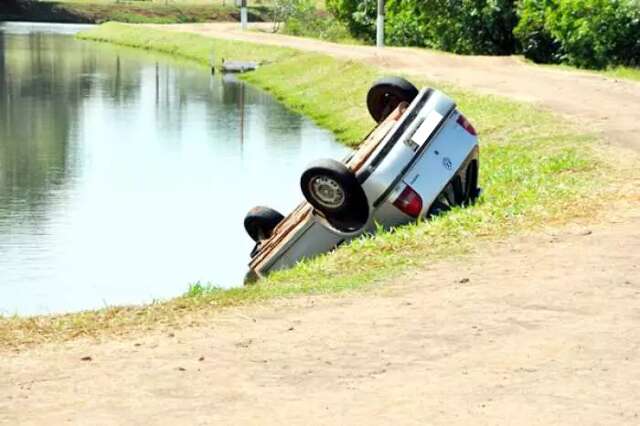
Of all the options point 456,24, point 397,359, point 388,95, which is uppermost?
point 388,95

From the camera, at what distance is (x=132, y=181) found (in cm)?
1950

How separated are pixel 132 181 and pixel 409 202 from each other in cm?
841

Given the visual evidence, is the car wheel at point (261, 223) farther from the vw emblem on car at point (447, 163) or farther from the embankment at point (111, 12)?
the embankment at point (111, 12)

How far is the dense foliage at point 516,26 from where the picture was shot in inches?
1191

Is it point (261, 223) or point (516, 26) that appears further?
point (516, 26)

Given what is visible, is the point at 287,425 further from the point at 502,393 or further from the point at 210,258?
the point at 210,258

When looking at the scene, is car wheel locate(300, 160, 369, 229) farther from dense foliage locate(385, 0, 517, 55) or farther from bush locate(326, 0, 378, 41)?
bush locate(326, 0, 378, 41)

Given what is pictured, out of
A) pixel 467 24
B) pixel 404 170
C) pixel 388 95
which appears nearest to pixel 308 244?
pixel 404 170

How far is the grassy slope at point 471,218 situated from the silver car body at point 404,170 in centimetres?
48

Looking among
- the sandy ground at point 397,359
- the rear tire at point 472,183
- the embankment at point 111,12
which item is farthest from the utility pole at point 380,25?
the embankment at point 111,12

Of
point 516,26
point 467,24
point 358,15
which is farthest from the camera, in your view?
point 358,15

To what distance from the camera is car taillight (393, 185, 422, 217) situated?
11.8 m

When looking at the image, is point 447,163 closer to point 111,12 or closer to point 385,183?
point 385,183

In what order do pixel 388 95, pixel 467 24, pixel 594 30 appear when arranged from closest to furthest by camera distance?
1. pixel 388 95
2. pixel 594 30
3. pixel 467 24
